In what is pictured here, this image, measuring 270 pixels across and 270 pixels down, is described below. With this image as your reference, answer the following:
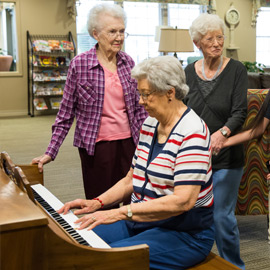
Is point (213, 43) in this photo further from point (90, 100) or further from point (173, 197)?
point (173, 197)

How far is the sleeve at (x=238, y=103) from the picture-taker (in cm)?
234

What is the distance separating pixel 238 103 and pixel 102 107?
2.39ft

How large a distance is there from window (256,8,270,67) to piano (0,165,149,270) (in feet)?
44.8

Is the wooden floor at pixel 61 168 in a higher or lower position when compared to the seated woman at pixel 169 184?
lower

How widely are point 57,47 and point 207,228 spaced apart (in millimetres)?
9412

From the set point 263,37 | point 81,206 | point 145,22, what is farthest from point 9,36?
point 81,206

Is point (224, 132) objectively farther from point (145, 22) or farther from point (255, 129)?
point (145, 22)

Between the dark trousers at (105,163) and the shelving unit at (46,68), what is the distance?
8323 millimetres

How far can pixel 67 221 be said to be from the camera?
1.76 metres

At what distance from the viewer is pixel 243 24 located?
13703 millimetres

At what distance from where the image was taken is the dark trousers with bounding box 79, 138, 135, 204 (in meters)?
2.55

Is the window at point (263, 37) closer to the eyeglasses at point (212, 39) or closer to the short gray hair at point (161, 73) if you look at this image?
the eyeglasses at point (212, 39)

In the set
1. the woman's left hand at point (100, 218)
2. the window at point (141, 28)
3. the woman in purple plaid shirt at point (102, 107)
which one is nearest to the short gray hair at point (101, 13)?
the woman in purple plaid shirt at point (102, 107)

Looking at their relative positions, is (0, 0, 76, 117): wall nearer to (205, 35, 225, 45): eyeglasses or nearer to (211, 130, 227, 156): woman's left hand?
(205, 35, 225, 45): eyeglasses
